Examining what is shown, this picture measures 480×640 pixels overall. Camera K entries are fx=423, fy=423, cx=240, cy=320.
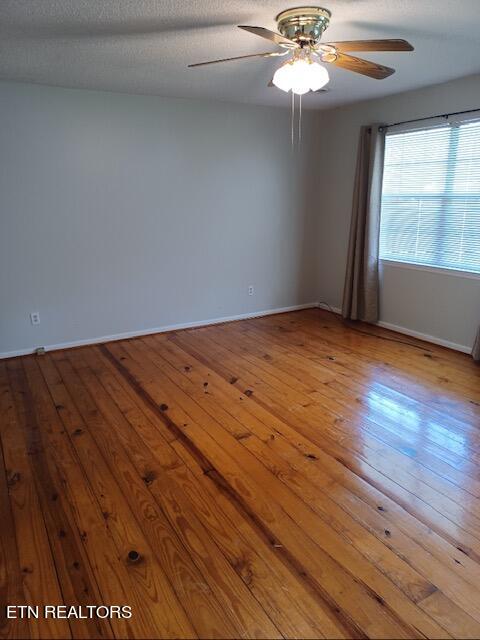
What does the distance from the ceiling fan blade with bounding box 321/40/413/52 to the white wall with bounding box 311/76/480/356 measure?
1949 millimetres

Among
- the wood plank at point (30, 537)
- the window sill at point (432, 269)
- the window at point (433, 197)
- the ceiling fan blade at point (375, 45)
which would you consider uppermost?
the ceiling fan blade at point (375, 45)

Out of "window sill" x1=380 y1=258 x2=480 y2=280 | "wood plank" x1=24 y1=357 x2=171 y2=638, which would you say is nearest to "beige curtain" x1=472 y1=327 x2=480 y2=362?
"window sill" x1=380 y1=258 x2=480 y2=280

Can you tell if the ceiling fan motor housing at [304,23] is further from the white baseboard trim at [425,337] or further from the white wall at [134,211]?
the white baseboard trim at [425,337]

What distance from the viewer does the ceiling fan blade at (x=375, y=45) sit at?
2.00m

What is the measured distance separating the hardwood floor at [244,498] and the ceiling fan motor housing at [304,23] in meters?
2.25

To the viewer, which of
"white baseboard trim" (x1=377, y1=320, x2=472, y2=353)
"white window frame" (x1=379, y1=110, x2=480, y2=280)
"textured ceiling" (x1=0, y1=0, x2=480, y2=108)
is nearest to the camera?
"textured ceiling" (x1=0, y1=0, x2=480, y2=108)

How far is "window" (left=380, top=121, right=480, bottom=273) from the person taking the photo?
371 cm

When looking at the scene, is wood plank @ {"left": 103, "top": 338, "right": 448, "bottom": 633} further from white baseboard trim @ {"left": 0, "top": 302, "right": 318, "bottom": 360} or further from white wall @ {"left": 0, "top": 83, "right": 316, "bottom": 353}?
white wall @ {"left": 0, "top": 83, "right": 316, "bottom": 353}

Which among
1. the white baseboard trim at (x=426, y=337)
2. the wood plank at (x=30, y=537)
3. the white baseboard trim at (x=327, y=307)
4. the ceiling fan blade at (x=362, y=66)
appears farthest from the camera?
the white baseboard trim at (x=327, y=307)

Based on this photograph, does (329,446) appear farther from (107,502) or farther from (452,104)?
(452,104)

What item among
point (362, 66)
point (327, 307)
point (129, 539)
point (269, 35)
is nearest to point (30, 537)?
point (129, 539)

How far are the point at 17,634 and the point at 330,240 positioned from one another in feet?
15.5

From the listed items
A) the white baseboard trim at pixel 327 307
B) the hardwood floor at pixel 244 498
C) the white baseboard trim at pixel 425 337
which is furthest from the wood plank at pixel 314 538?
the white baseboard trim at pixel 327 307

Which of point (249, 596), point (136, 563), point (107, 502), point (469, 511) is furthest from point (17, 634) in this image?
point (469, 511)
